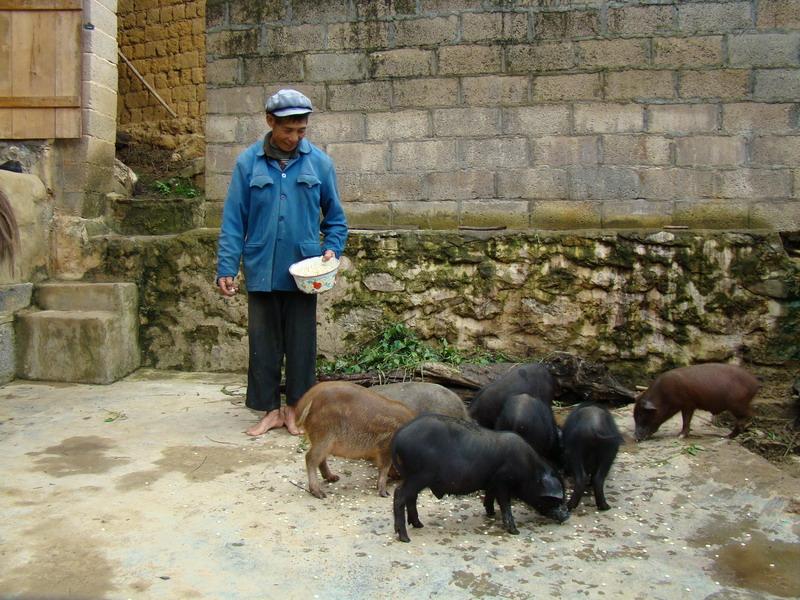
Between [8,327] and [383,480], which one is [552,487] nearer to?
[383,480]

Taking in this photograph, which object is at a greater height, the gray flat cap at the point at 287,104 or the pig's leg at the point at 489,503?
the gray flat cap at the point at 287,104

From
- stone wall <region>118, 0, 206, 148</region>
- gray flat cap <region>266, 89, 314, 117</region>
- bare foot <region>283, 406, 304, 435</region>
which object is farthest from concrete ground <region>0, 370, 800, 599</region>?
stone wall <region>118, 0, 206, 148</region>

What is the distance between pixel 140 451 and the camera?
4391 mm

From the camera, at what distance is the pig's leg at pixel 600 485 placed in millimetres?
3658

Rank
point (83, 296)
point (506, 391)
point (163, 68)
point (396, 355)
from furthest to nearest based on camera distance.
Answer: point (163, 68) → point (83, 296) → point (396, 355) → point (506, 391)

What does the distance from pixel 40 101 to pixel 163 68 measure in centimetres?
555

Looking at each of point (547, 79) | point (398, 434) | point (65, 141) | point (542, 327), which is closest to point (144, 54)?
point (65, 141)

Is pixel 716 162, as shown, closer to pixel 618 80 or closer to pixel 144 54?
pixel 618 80

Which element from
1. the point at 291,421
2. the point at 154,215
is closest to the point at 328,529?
the point at 291,421

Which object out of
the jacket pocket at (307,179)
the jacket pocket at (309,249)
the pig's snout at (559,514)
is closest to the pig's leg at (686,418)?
the pig's snout at (559,514)

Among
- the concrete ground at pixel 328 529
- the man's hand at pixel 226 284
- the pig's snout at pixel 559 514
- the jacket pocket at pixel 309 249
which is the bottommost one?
the concrete ground at pixel 328 529

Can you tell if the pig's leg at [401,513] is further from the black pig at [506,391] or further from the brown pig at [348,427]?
the black pig at [506,391]

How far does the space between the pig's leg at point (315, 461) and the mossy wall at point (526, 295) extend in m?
2.41

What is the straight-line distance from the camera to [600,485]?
144 inches
